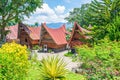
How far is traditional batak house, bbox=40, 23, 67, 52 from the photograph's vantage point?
48.6 metres

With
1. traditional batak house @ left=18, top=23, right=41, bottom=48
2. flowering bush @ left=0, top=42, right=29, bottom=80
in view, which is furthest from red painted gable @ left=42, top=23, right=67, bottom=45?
flowering bush @ left=0, top=42, right=29, bottom=80

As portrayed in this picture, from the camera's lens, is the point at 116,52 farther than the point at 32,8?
No

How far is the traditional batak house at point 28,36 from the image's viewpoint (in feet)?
170

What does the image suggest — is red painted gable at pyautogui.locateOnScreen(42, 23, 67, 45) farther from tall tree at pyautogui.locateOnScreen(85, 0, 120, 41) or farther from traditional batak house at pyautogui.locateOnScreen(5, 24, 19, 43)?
tall tree at pyautogui.locateOnScreen(85, 0, 120, 41)

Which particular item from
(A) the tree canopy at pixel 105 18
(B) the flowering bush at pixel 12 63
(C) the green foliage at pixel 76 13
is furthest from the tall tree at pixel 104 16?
(C) the green foliage at pixel 76 13

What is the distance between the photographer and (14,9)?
4075cm

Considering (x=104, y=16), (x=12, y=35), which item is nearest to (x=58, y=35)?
(x=12, y=35)

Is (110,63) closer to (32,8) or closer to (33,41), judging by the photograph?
(32,8)

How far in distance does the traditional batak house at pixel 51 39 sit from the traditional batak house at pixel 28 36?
2308mm

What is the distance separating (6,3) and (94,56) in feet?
87.4

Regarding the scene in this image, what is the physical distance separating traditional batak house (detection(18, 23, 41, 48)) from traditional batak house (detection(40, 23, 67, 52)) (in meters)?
2.31

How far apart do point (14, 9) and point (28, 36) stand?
12085mm

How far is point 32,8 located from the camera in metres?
41.5

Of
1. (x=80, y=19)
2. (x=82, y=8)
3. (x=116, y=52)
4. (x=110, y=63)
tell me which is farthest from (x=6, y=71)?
(x=82, y=8)
